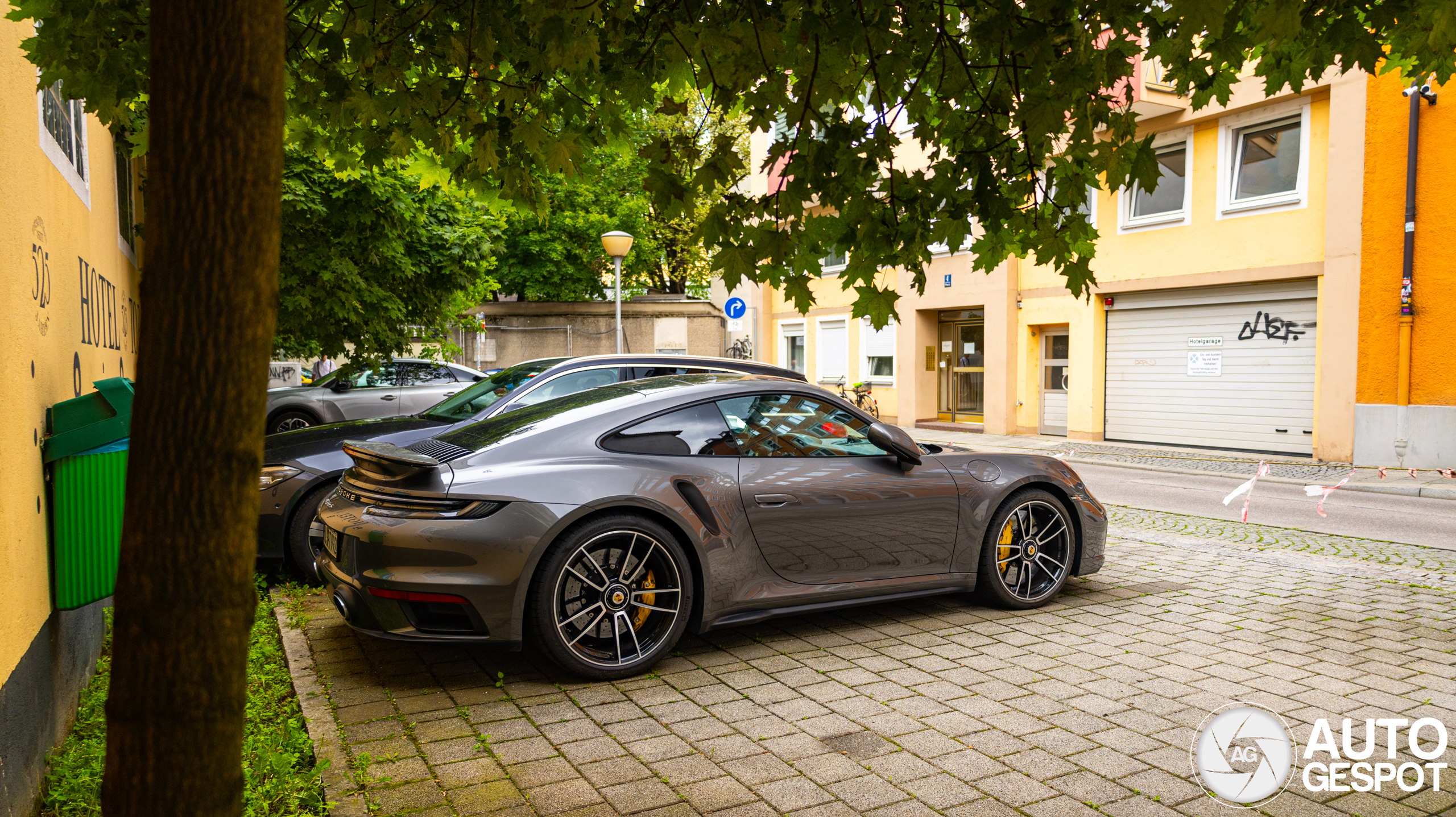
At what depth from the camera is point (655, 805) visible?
10.3ft

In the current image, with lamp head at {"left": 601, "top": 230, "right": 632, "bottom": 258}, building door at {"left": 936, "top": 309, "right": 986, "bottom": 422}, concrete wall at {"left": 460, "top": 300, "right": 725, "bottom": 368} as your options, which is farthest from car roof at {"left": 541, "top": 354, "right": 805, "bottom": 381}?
concrete wall at {"left": 460, "top": 300, "right": 725, "bottom": 368}

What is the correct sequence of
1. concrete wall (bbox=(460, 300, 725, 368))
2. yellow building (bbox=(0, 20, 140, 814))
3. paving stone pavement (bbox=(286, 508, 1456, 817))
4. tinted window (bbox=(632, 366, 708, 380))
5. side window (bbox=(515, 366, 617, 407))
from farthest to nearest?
1. concrete wall (bbox=(460, 300, 725, 368))
2. tinted window (bbox=(632, 366, 708, 380))
3. side window (bbox=(515, 366, 617, 407))
4. paving stone pavement (bbox=(286, 508, 1456, 817))
5. yellow building (bbox=(0, 20, 140, 814))

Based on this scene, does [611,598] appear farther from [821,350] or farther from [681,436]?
[821,350]

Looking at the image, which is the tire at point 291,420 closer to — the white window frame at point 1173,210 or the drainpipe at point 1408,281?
the white window frame at point 1173,210

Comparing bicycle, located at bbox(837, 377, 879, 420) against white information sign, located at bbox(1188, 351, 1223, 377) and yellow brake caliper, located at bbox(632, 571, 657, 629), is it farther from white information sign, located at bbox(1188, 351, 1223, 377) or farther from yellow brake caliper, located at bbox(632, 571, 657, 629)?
yellow brake caliper, located at bbox(632, 571, 657, 629)

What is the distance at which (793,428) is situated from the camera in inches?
202

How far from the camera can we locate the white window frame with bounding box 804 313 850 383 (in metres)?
27.1

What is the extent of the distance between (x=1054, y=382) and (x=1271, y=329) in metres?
5.05

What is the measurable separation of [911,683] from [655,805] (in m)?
1.61

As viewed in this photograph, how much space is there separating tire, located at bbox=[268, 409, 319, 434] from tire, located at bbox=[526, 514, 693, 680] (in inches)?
474

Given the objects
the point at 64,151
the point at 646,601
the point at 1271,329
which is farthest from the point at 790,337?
the point at 646,601

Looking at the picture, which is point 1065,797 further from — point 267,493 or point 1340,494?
point 1340,494

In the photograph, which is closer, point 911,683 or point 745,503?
point 911,683

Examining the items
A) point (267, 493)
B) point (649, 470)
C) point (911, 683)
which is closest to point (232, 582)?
point (649, 470)
